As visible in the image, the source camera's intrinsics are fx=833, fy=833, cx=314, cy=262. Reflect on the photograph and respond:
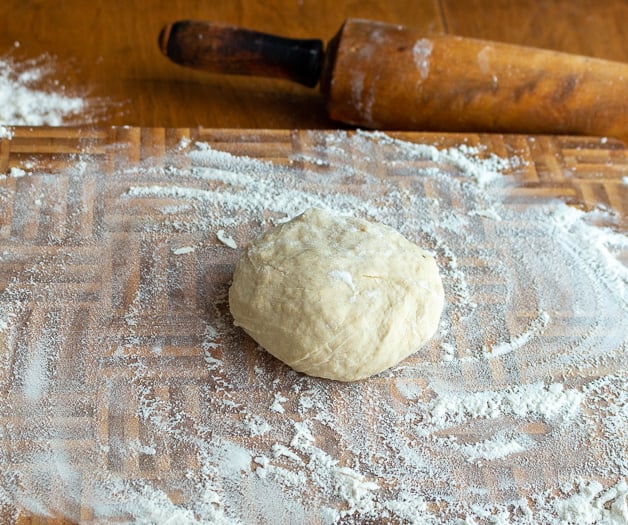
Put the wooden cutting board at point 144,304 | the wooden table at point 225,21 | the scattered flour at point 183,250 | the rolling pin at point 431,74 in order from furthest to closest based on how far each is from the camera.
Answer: the wooden table at point 225,21 → the rolling pin at point 431,74 → the scattered flour at point 183,250 → the wooden cutting board at point 144,304

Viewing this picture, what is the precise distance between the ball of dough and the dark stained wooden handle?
513mm

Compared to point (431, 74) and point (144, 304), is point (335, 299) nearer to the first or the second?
point (144, 304)

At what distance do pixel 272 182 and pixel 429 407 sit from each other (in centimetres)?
55

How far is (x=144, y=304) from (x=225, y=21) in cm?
94

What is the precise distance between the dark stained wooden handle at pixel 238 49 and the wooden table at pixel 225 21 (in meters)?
0.14

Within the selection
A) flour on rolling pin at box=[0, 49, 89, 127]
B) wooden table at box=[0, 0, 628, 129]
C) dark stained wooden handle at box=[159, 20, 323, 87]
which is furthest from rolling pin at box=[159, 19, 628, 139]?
flour on rolling pin at box=[0, 49, 89, 127]

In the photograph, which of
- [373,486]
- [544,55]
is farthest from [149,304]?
[544,55]

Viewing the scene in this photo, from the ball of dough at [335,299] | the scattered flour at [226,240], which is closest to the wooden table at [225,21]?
the scattered flour at [226,240]

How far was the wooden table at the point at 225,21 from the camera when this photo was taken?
1.92 m

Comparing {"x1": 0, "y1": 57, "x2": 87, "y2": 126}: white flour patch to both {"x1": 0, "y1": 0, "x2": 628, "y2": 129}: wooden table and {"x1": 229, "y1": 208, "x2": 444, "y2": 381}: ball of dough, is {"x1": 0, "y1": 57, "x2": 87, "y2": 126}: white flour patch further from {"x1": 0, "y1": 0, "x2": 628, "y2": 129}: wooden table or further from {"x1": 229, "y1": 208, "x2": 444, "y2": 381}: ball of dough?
{"x1": 229, "y1": 208, "x2": 444, "y2": 381}: ball of dough

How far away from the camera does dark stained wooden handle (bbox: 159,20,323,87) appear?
1.79 m

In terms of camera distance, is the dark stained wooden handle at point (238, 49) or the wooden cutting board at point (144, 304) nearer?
the wooden cutting board at point (144, 304)

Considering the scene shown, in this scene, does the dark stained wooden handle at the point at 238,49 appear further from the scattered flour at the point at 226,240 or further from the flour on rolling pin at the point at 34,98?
the scattered flour at the point at 226,240

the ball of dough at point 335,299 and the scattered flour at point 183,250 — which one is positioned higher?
Answer: the ball of dough at point 335,299
